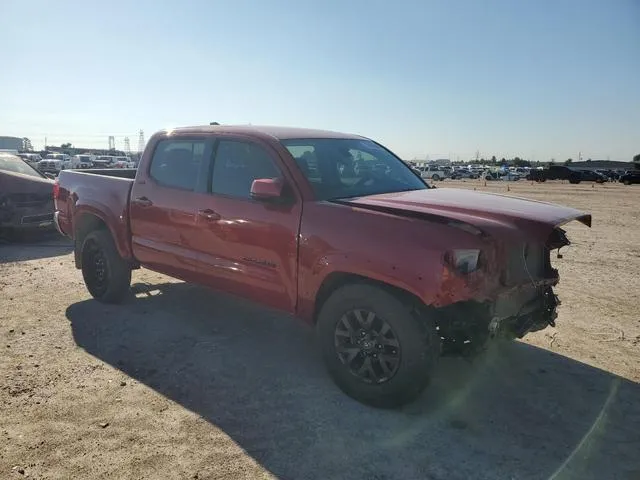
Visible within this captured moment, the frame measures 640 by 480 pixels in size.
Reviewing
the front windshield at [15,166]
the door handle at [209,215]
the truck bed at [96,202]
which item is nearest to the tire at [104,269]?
the truck bed at [96,202]

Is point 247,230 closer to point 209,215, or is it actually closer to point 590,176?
point 209,215

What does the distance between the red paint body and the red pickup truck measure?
0.01m

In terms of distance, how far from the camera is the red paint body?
10.8 ft

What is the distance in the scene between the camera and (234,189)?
176 inches

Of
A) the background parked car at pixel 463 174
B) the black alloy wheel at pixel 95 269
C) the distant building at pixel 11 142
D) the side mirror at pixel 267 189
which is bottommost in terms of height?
the black alloy wheel at pixel 95 269

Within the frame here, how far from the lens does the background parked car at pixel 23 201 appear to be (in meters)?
9.31

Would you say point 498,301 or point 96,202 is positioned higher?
point 96,202

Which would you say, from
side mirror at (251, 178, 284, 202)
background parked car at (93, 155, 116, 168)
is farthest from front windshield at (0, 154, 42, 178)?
background parked car at (93, 155, 116, 168)

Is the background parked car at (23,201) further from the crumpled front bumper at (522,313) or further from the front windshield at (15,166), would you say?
the crumpled front bumper at (522,313)

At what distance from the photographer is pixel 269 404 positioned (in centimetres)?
368

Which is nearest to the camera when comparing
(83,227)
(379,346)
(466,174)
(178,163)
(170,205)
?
(379,346)

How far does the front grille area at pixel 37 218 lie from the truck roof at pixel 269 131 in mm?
5611

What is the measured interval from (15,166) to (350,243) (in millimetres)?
9152

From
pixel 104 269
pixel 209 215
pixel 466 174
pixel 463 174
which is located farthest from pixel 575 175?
pixel 209 215
